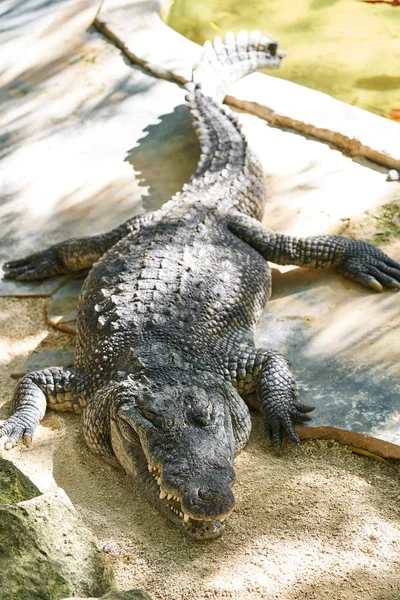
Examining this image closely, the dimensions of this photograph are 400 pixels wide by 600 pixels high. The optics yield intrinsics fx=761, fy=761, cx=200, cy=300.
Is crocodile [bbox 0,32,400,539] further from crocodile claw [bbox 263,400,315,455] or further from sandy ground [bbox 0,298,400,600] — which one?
sandy ground [bbox 0,298,400,600]

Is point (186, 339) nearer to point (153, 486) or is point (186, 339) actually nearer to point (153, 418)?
point (153, 418)

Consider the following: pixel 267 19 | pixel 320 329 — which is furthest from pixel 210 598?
pixel 267 19

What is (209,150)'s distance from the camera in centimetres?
668

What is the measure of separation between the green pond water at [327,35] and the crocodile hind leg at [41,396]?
17.1ft

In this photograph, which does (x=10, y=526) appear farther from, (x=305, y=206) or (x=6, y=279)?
(x=305, y=206)

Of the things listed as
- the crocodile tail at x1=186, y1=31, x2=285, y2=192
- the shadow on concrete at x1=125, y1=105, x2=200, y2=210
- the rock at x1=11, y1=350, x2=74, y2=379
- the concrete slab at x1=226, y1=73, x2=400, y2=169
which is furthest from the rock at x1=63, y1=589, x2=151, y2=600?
the concrete slab at x1=226, y1=73, x2=400, y2=169

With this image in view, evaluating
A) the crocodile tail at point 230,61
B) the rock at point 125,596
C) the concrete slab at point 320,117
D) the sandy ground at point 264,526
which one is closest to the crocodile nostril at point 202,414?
the sandy ground at point 264,526

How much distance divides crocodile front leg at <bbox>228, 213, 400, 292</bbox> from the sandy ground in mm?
1488

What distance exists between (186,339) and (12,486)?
1725 mm

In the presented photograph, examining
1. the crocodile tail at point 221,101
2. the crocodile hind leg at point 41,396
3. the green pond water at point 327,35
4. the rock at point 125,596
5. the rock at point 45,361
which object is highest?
the rock at point 125,596

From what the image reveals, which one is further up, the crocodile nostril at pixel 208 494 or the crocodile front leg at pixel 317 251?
the crocodile nostril at pixel 208 494

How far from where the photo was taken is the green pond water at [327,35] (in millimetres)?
9031

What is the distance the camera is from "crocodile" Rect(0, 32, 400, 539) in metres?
3.77

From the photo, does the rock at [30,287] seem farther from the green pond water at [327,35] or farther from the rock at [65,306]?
the green pond water at [327,35]
